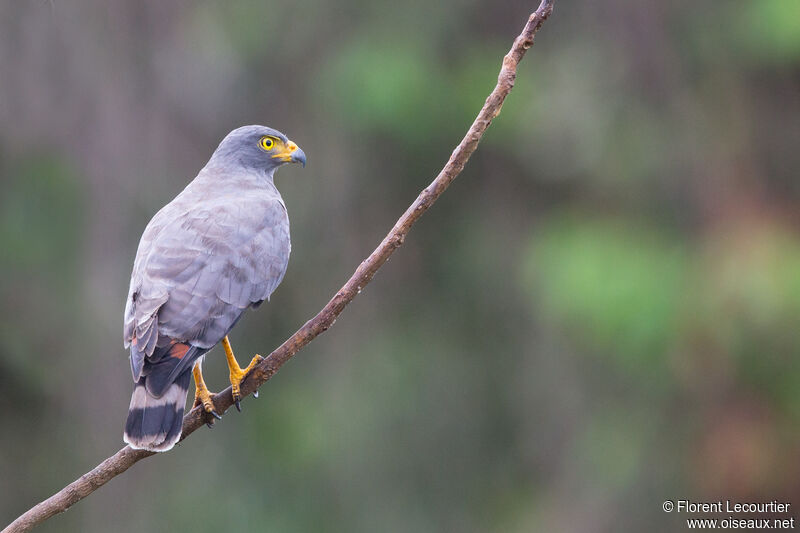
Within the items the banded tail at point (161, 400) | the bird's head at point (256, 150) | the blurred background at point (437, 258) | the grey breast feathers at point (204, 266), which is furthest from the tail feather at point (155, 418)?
the blurred background at point (437, 258)

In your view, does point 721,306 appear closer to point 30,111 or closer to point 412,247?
point 412,247

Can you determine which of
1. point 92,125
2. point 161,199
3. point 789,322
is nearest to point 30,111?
point 92,125

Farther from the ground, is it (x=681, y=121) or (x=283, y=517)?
(x=681, y=121)

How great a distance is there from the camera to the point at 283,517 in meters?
9.16

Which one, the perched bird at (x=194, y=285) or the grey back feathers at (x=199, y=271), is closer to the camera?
the perched bird at (x=194, y=285)

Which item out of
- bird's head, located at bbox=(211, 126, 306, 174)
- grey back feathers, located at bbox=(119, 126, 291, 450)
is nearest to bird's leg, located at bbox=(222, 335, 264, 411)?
grey back feathers, located at bbox=(119, 126, 291, 450)

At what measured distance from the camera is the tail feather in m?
3.50

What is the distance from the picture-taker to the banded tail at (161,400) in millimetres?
3516

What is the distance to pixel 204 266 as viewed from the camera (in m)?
4.10

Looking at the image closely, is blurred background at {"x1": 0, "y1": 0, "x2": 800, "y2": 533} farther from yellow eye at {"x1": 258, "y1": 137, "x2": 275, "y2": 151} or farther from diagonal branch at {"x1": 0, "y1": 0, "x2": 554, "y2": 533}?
diagonal branch at {"x1": 0, "y1": 0, "x2": 554, "y2": 533}

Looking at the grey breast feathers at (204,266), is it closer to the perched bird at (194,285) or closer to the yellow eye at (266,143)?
the perched bird at (194,285)

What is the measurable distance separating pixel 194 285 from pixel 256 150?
1.18m

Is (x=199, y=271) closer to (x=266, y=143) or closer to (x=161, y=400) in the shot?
(x=161, y=400)

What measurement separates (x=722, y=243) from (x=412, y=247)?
2.64m
